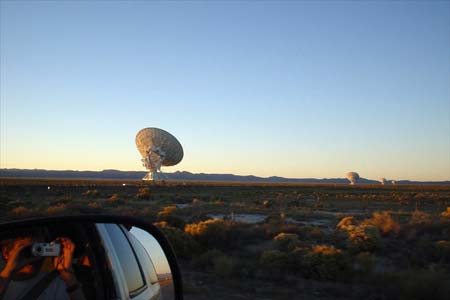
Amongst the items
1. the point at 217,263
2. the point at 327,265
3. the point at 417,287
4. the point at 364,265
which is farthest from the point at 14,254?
the point at 364,265

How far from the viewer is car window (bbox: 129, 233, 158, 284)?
317 cm

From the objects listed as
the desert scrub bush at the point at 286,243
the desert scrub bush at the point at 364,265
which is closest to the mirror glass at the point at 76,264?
the desert scrub bush at the point at 364,265

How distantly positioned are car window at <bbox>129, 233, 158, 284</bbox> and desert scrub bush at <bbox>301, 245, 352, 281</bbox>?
7.64m

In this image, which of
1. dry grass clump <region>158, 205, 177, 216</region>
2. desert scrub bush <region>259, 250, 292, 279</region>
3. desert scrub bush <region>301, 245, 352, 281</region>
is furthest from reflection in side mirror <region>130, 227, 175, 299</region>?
dry grass clump <region>158, 205, 177, 216</region>

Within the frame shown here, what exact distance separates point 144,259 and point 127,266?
0.31 m

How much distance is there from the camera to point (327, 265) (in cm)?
1038

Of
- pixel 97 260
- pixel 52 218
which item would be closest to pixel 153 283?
pixel 97 260

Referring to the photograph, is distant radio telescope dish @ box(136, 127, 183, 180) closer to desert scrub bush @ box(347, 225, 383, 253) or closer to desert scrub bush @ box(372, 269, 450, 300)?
desert scrub bush @ box(347, 225, 383, 253)

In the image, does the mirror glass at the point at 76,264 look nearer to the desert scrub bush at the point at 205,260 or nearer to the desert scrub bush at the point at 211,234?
the desert scrub bush at the point at 205,260

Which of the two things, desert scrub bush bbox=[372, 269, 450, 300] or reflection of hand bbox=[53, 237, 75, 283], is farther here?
desert scrub bush bbox=[372, 269, 450, 300]

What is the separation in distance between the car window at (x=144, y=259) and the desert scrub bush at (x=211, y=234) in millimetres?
10678

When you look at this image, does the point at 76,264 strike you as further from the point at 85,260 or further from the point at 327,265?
the point at 327,265

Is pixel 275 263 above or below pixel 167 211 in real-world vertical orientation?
below

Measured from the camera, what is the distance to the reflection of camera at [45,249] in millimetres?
2227
